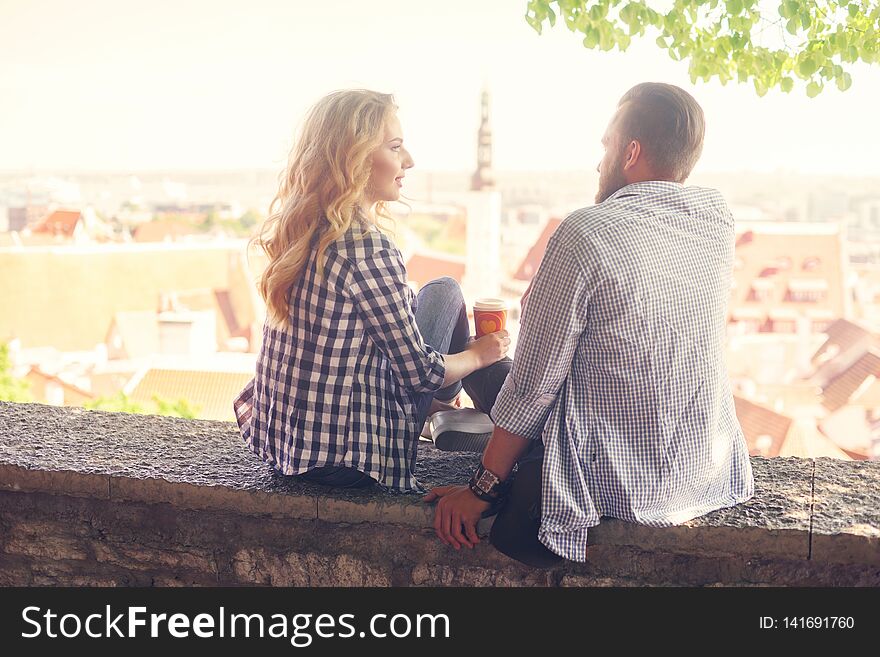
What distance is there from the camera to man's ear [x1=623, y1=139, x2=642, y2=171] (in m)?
1.40

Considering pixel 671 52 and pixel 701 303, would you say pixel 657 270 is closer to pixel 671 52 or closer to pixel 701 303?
pixel 701 303

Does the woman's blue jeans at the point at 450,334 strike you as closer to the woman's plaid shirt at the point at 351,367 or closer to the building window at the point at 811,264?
the woman's plaid shirt at the point at 351,367

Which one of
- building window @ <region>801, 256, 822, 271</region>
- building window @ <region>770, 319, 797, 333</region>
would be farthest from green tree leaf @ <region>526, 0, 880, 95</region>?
building window @ <region>801, 256, 822, 271</region>

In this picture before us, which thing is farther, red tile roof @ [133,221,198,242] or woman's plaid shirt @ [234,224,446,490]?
red tile roof @ [133,221,198,242]

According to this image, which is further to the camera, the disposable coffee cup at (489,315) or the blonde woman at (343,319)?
the disposable coffee cup at (489,315)

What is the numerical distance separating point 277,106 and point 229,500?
187 ft

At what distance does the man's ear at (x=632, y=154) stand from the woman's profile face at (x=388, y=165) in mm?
413

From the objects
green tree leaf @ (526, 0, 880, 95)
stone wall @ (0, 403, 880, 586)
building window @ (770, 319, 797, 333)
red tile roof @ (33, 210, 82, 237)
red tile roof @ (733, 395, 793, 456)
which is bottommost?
red tile roof @ (733, 395, 793, 456)

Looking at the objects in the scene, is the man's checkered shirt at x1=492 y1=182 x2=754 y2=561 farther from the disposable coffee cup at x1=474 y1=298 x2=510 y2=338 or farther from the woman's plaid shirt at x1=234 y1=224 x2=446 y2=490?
the disposable coffee cup at x1=474 y1=298 x2=510 y2=338

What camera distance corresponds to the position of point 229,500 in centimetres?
163

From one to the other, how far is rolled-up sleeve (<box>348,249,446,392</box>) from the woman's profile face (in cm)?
13

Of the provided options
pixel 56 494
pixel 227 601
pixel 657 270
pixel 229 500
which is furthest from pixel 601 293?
pixel 56 494

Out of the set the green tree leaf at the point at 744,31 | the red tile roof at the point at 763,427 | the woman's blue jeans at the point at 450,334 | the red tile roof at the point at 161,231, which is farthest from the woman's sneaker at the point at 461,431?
the red tile roof at the point at 161,231

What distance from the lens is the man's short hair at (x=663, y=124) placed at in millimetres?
1375
